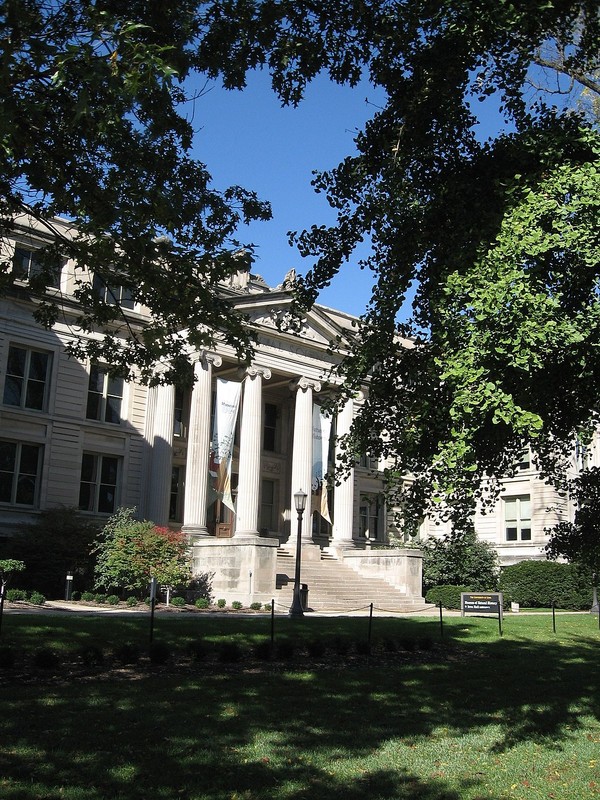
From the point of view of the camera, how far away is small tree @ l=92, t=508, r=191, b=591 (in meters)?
28.6

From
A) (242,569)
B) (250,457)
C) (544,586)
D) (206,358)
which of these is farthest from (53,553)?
(544,586)

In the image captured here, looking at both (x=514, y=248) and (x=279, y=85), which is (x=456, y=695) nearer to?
(x=514, y=248)

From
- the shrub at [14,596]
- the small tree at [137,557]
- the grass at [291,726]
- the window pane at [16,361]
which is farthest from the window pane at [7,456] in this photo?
the grass at [291,726]

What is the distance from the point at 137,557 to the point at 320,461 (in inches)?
483

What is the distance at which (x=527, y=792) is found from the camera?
7.38 meters

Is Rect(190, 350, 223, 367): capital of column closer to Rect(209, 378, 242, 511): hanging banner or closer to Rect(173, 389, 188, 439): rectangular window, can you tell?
Rect(209, 378, 242, 511): hanging banner

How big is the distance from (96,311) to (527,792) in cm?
1067

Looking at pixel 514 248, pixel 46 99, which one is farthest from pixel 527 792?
pixel 46 99

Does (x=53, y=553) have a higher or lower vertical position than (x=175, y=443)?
lower

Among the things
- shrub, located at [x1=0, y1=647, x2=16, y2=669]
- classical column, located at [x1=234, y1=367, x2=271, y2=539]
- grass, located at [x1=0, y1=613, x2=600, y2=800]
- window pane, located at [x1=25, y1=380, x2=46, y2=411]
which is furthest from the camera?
classical column, located at [x1=234, y1=367, x2=271, y2=539]

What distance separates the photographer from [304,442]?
125ft

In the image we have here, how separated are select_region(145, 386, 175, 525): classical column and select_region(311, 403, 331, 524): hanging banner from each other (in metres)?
7.00

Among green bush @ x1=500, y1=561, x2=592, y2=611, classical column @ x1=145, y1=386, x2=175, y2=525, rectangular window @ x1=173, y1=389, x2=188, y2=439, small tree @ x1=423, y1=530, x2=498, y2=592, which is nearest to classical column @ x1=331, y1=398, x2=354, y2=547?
small tree @ x1=423, y1=530, x2=498, y2=592

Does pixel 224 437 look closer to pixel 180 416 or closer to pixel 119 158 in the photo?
pixel 180 416
